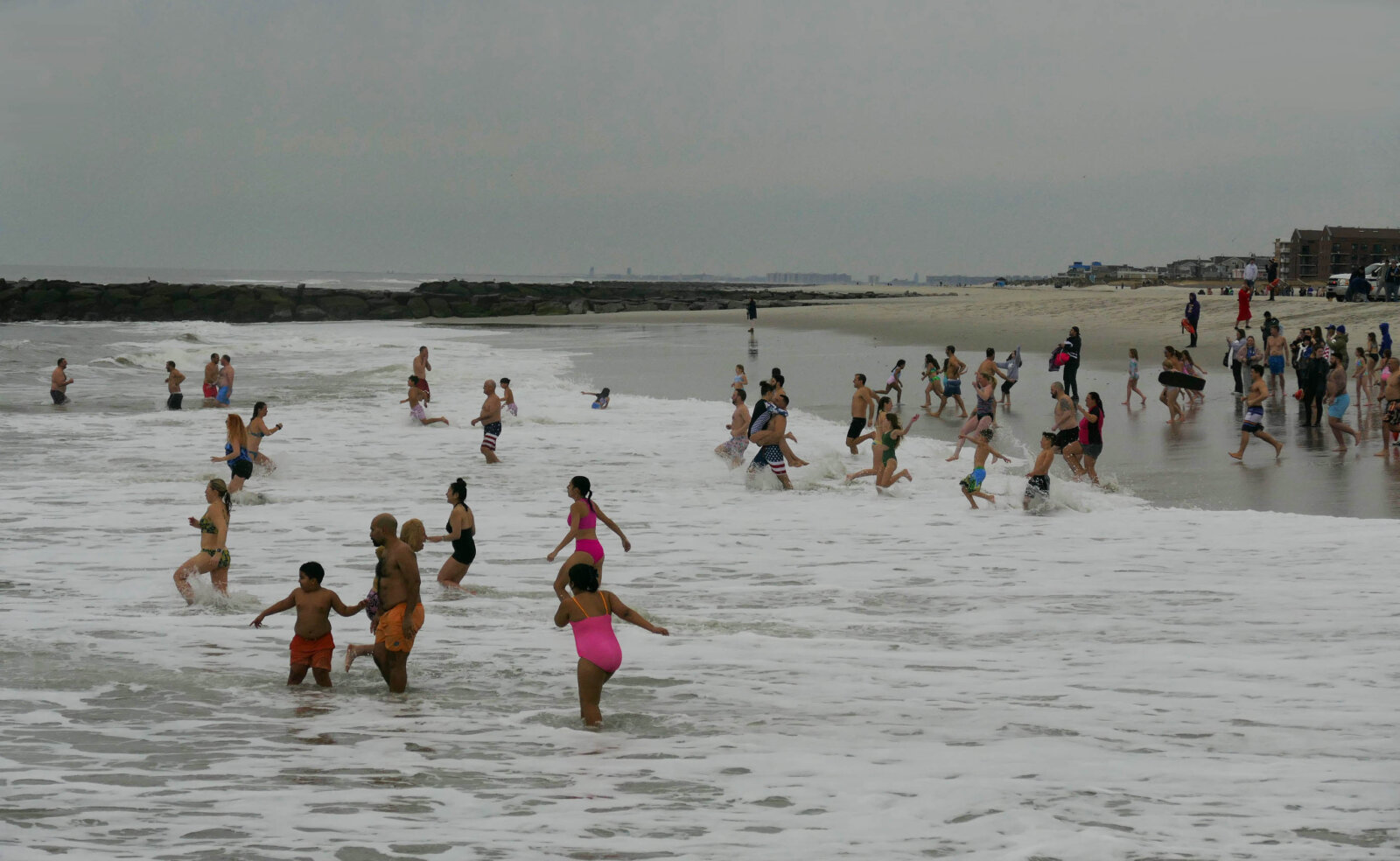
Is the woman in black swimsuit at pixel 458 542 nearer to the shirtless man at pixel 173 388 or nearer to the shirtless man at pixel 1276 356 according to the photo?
the shirtless man at pixel 173 388

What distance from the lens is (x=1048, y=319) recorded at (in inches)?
2005

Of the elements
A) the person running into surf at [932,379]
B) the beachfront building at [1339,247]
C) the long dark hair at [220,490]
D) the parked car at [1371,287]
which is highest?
the beachfront building at [1339,247]

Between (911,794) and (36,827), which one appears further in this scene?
(911,794)

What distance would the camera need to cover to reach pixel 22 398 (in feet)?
97.3

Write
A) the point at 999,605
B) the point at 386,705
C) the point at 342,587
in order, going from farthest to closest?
1. the point at 342,587
2. the point at 999,605
3. the point at 386,705

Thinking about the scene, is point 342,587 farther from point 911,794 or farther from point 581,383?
point 581,383

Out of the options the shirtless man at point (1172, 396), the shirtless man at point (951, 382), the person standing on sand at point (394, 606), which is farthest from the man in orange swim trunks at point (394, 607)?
the shirtless man at point (951, 382)

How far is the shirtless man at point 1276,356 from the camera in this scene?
2569 centimetres

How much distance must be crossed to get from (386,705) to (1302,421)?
722 inches

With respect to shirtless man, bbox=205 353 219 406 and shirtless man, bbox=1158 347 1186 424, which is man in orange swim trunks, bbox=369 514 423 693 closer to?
shirtless man, bbox=1158 347 1186 424

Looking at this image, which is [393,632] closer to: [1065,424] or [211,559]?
[211,559]

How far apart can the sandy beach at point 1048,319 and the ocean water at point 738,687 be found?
77.4 feet

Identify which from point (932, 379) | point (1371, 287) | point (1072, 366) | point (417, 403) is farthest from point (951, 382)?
point (1371, 287)

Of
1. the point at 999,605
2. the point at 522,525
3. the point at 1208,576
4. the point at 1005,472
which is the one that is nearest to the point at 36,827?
the point at 999,605
